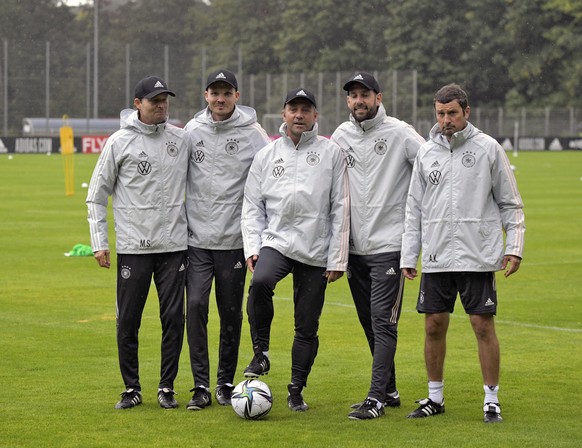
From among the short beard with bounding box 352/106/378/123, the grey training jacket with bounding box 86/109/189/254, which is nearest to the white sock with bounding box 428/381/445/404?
the short beard with bounding box 352/106/378/123

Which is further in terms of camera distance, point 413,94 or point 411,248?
point 413,94

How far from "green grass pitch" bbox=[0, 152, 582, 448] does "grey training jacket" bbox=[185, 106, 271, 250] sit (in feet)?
3.77

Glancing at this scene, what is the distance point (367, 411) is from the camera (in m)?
8.07

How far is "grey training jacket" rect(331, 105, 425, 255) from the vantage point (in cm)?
834

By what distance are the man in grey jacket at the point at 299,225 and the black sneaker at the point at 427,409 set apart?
76cm

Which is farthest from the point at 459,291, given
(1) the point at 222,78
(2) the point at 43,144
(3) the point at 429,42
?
(3) the point at 429,42

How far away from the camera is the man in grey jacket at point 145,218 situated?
27.6ft

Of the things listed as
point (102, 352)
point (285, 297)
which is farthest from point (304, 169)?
point (285, 297)

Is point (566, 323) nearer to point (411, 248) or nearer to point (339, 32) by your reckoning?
point (411, 248)

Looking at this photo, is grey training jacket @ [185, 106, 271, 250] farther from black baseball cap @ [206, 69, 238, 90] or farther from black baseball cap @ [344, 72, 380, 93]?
black baseball cap @ [344, 72, 380, 93]

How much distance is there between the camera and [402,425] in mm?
7938

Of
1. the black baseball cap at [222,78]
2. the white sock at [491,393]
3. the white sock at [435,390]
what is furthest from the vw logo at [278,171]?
the white sock at [491,393]

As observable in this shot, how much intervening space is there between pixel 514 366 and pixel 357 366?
4.10ft

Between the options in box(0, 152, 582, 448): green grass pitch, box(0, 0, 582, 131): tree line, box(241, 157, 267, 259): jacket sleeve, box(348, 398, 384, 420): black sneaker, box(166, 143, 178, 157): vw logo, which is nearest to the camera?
box(0, 152, 582, 448): green grass pitch
